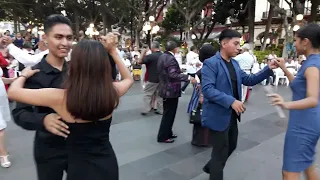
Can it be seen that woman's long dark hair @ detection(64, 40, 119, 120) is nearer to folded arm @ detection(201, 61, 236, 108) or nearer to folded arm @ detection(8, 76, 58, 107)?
folded arm @ detection(8, 76, 58, 107)

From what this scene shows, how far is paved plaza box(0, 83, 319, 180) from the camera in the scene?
3645mm

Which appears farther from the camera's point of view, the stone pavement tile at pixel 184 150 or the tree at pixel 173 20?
the tree at pixel 173 20

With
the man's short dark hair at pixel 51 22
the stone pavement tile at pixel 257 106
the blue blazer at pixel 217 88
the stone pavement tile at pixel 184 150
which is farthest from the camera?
the stone pavement tile at pixel 257 106

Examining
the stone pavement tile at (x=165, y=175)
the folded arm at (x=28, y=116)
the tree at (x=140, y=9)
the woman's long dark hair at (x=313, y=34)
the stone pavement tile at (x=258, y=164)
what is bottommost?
the stone pavement tile at (x=258, y=164)

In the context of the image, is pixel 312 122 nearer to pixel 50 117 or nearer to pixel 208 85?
pixel 208 85

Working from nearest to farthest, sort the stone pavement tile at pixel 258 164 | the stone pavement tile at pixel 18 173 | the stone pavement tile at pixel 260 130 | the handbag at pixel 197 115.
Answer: the stone pavement tile at pixel 18 173
the stone pavement tile at pixel 258 164
the handbag at pixel 197 115
the stone pavement tile at pixel 260 130

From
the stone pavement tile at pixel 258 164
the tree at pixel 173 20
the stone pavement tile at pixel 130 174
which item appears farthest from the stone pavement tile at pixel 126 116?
the tree at pixel 173 20

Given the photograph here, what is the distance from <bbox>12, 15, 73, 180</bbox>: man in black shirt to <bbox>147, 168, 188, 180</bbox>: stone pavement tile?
1.81 m

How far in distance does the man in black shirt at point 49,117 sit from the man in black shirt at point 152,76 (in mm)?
4369

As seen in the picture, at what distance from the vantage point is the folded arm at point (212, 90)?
2688mm

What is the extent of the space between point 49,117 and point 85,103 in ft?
0.85

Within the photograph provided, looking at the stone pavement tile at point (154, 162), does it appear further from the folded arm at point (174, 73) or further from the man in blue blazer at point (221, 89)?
the folded arm at point (174, 73)

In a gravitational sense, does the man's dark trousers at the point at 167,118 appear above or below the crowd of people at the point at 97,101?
below

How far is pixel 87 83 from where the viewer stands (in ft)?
5.24
